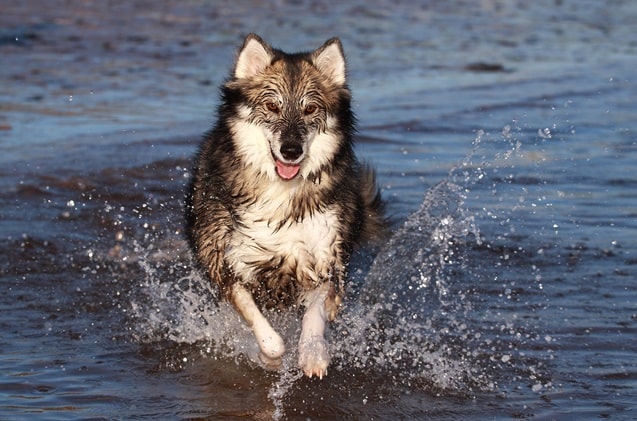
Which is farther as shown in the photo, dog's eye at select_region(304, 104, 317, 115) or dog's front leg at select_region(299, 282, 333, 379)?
dog's eye at select_region(304, 104, 317, 115)

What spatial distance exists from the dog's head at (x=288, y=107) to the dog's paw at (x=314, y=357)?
0.81 metres

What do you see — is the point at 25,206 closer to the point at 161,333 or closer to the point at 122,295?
the point at 122,295

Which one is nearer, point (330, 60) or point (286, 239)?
point (286, 239)

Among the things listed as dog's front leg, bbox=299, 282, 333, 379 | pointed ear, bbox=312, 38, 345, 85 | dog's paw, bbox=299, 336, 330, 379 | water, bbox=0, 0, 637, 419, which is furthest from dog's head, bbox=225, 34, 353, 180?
water, bbox=0, 0, 637, 419

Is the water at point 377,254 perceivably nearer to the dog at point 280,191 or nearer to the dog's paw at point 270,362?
the dog's paw at point 270,362

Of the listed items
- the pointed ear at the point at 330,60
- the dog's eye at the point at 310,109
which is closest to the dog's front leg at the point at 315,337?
the dog's eye at the point at 310,109

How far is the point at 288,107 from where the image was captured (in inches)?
220

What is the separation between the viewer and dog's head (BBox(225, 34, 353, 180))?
5555 mm

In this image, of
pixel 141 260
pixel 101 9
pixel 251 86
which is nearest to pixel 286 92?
pixel 251 86

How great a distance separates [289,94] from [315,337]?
120 cm

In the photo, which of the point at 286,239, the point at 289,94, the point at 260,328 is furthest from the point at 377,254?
the point at 289,94

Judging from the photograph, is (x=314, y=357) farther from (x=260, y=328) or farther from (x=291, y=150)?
(x=291, y=150)

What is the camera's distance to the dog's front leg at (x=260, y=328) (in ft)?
18.3

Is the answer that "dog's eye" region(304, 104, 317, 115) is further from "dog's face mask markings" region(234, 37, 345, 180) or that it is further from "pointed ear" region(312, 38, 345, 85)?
"pointed ear" region(312, 38, 345, 85)
